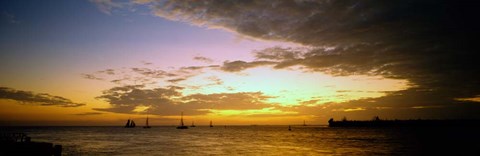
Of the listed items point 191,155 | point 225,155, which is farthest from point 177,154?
point 225,155

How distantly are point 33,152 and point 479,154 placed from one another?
59135 mm

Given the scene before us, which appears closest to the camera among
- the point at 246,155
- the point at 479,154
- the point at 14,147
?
the point at 14,147

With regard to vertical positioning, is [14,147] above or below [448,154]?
above

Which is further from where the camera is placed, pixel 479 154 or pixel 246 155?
pixel 246 155

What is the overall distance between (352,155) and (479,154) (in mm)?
18387

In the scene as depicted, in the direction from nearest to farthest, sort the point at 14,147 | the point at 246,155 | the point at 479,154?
the point at 14,147 < the point at 479,154 < the point at 246,155

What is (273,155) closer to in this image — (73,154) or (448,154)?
(448,154)

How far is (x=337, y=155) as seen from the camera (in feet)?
164

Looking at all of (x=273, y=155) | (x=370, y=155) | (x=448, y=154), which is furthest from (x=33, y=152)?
(x=448, y=154)

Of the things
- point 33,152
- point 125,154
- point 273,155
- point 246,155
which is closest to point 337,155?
point 273,155

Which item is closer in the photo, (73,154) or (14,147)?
(14,147)

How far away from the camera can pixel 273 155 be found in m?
50.3

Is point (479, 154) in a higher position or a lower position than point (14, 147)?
lower

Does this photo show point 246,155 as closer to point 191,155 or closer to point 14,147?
point 191,155
